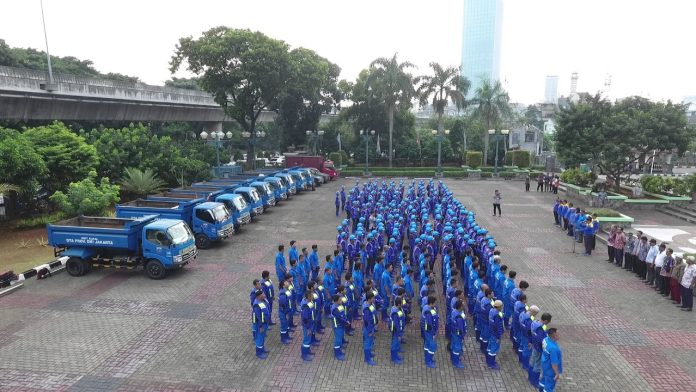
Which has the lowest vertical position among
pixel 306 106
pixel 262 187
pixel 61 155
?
pixel 262 187

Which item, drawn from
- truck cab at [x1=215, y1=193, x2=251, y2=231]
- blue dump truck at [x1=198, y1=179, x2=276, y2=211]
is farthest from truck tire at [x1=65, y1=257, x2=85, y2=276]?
blue dump truck at [x1=198, y1=179, x2=276, y2=211]

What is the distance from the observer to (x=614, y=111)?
25594mm

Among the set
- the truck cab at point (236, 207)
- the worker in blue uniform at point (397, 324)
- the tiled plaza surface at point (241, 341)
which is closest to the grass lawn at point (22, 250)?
the tiled plaza surface at point (241, 341)

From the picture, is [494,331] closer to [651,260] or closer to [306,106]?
[651,260]

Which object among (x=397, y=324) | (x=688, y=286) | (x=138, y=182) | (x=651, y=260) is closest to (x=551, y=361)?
(x=397, y=324)

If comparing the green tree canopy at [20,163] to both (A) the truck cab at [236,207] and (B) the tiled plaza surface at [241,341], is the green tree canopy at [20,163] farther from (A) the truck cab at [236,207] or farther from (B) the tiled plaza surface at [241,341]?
(A) the truck cab at [236,207]

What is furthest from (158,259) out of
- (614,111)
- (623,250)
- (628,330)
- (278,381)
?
(614,111)

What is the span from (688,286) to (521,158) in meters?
33.1

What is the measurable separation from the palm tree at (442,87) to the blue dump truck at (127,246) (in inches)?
1207

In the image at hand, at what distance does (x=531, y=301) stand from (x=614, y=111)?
18.6 m

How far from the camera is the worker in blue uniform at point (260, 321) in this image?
884 centimetres

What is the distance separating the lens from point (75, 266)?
45.5 ft

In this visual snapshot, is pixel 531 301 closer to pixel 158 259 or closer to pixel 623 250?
pixel 623 250

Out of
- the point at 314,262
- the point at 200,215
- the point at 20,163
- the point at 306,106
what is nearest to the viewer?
the point at 314,262
